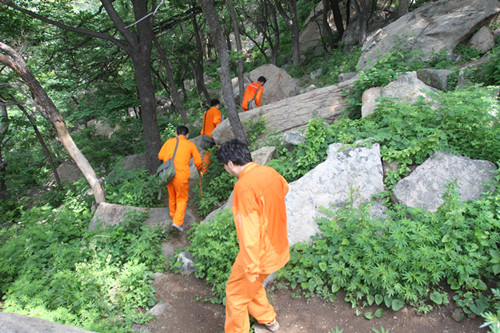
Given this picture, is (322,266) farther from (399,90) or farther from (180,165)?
(399,90)

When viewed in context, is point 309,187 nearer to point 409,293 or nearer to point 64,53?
point 409,293

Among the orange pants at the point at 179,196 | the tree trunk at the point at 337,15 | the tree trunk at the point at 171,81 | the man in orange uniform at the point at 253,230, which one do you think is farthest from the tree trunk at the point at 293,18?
the man in orange uniform at the point at 253,230

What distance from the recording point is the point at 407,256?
305 centimetres

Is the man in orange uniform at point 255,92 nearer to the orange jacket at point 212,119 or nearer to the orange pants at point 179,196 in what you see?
the orange jacket at point 212,119

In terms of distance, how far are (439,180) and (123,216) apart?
17.0 feet

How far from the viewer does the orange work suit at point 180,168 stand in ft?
17.3

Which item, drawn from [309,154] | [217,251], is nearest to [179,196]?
[217,251]

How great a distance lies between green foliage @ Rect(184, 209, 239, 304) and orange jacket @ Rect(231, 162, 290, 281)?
1.34 metres

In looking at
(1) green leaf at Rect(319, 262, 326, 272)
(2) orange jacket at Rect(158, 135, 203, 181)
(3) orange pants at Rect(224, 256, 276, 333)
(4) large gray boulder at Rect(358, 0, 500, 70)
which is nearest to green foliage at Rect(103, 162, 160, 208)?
(2) orange jacket at Rect(158, 135, 203, 181)

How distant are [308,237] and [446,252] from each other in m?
1.54

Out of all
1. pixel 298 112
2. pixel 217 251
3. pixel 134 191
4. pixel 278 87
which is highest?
pixel 278 87

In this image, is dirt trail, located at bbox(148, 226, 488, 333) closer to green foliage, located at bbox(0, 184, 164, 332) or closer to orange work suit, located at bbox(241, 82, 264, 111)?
green foliage, located at bbox(0, 184, 164, 332)

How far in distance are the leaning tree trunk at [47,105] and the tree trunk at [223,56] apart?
10.9ft

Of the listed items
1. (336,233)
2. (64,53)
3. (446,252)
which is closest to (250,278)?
(336,233)
